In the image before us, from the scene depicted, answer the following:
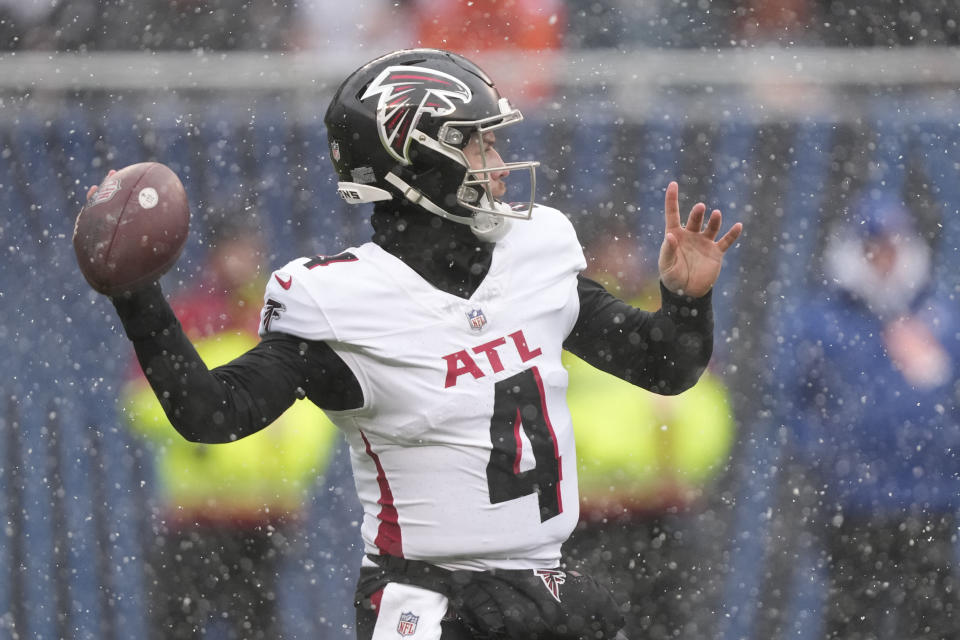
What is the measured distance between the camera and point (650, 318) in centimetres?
228

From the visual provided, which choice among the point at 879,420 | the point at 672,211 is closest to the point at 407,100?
the point at 672,211

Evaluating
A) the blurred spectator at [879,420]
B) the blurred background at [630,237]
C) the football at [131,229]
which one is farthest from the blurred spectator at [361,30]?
the football at [131,229]

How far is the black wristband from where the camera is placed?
1883 mm

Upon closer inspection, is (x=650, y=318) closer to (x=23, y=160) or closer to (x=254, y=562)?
(x=254, y=562)

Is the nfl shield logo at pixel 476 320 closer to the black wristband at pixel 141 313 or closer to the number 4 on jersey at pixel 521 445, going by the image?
the number 4 on jersey at pixel 521 445

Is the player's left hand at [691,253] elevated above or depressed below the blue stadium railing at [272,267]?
above

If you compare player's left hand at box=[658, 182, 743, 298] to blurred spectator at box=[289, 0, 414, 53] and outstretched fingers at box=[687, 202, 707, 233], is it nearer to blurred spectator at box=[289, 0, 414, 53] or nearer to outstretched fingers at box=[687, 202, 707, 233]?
outstretched fingers at box=[687, 202, 707, 233]

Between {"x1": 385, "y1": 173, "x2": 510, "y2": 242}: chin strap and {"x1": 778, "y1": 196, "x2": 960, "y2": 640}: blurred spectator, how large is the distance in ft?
5.23

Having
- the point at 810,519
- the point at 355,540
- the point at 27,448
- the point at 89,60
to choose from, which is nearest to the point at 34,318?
the point at 27,448

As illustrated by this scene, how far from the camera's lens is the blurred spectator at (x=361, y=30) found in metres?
3.66

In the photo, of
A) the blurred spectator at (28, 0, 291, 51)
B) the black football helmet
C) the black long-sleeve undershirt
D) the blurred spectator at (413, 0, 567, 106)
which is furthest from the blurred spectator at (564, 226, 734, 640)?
the black football helmet

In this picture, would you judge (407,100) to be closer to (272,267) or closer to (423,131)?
(423,131)

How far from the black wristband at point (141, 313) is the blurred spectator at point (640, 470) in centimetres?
185

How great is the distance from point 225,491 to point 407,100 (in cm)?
177
